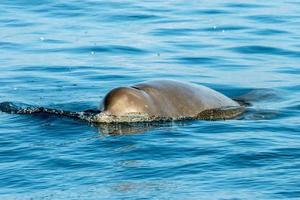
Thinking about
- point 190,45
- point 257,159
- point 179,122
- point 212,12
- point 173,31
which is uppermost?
point 212,12

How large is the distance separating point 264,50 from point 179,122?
7.12 metres

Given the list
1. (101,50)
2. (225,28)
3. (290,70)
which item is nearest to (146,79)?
(290,70)

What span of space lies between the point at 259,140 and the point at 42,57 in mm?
7600

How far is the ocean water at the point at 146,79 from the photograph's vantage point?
9836mm

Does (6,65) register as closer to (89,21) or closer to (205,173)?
(89,21)

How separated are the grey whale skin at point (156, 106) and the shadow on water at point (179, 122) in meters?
0.02

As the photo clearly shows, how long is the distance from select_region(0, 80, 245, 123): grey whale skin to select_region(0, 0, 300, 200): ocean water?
6.1 inches

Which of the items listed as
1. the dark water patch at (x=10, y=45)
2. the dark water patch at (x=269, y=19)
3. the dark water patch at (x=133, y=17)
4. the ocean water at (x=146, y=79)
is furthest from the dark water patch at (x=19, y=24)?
the dark water patch at (x=269, y=19)

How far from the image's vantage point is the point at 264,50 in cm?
1912

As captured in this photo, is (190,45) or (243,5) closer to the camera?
(190,45)

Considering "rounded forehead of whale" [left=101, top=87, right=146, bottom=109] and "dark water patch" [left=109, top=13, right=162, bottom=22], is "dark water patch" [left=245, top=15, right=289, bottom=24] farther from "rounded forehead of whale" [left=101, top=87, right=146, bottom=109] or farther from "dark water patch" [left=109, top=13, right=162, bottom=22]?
"rounded forehead of whale" [left=101, top=87, right=146, bottom=109]

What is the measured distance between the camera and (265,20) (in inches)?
904

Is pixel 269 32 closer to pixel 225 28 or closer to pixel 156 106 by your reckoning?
pixel 225 28

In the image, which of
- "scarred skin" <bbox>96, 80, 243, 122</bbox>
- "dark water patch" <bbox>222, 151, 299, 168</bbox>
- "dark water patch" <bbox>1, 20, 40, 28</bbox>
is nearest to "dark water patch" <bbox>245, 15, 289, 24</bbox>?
"dark water patch" <bbox>1, 20, 40, 28</bbox>
